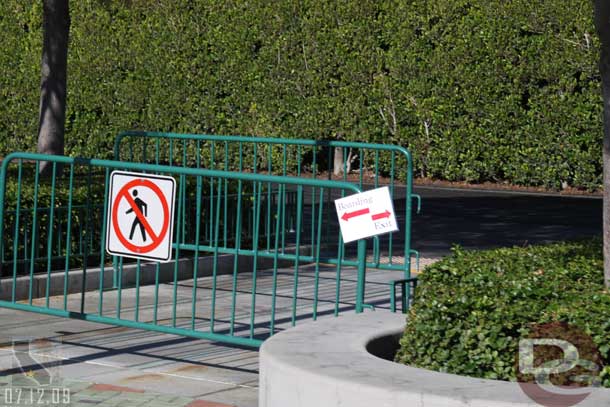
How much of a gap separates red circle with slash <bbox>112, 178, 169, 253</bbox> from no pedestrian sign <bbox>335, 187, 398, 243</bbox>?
1.22m

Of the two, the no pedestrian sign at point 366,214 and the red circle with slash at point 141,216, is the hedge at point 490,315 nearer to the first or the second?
the no pedestrian sign at point 366,214

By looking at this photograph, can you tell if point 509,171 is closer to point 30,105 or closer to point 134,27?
point 134,27

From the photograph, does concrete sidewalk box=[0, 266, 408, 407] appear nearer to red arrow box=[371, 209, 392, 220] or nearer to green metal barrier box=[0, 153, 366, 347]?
green metal barrier box=[0, 153, 366, 347]

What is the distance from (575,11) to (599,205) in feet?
10.7

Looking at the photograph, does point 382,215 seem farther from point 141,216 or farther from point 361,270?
point 141,216

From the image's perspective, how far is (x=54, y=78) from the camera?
46.0 feet

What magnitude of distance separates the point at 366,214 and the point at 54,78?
7.13 m

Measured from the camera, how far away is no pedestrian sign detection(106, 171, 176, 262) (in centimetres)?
833

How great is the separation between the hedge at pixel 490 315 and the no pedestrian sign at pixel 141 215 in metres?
1.91

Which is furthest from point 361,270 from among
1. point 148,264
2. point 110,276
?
point 148,264

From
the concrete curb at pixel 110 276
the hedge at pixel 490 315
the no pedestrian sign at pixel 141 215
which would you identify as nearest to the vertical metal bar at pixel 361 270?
the hedge at pixel 490 315

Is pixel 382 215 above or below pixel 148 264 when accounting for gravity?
above

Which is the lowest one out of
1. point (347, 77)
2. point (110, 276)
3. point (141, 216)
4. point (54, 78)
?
point (110, 276)
